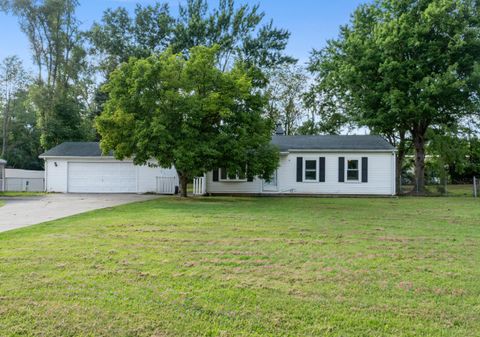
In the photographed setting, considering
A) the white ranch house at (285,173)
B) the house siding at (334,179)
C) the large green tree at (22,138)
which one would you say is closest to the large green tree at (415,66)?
the white ranch house at (285,173)

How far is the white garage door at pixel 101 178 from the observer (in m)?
21.1

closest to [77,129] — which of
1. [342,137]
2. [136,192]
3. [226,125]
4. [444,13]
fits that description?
[136,192]

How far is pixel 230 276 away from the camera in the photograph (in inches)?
173

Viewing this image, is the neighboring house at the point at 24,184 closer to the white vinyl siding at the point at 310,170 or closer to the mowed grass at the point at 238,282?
the white vinyl siding at the point at 310,170

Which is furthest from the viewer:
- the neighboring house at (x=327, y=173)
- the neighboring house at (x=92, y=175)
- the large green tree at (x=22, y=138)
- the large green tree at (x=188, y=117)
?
the large green tree at (x=22, y=138)

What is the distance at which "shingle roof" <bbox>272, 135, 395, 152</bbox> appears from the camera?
19641mm

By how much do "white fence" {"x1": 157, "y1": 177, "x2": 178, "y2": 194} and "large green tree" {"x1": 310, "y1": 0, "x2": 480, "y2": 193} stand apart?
12.0 metres

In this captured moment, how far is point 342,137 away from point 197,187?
893 centimetres

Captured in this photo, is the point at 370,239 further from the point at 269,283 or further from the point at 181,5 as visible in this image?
the point at 181,5

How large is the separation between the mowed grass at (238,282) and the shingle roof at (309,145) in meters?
12.5

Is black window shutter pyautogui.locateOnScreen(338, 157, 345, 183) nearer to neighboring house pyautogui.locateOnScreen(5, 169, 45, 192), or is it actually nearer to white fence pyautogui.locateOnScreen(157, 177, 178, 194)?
white fence pyautogui.locateOnScreen(157, 177, 178, 194)

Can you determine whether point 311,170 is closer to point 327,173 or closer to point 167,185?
point 327,173

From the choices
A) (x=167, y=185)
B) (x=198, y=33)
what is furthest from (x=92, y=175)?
(x=198, y=33)

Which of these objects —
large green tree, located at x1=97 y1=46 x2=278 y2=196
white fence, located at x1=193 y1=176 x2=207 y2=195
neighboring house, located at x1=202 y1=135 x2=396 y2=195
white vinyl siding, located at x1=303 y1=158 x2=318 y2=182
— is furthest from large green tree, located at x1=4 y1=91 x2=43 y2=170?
white vinyl siding, located at x1=303 y1=158 x2=318 y2=182
